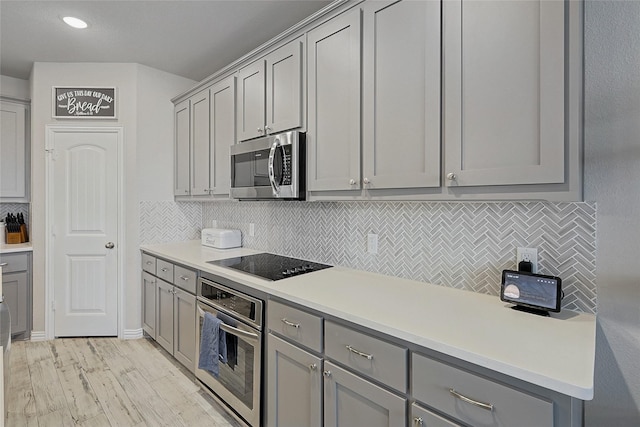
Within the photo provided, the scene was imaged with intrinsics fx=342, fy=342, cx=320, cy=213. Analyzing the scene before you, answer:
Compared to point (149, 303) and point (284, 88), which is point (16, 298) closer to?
point (149, 303)

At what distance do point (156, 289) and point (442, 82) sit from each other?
9.17 feet

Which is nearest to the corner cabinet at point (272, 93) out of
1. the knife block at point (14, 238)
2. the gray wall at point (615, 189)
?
the gray wall at point (615, 189)

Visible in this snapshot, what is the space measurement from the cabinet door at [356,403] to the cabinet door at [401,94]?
846 mm

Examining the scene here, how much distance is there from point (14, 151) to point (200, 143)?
2045 mm

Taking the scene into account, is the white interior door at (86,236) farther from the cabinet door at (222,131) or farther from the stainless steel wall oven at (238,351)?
the stainless steel wall oven at (238,351)

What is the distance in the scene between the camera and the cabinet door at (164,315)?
2762 mm

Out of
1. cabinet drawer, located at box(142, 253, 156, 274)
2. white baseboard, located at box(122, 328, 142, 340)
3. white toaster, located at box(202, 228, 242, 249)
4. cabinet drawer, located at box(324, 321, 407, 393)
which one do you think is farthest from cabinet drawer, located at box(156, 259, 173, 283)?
cabinet drawer, located at box(324, 321, 407, 393)

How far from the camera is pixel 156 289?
3.01 metres

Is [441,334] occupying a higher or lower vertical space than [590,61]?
lower

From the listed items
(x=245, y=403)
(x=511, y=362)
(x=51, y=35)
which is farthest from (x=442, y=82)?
(x=51, y=35)

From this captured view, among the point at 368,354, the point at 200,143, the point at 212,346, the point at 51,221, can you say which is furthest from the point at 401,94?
the point at 51,221

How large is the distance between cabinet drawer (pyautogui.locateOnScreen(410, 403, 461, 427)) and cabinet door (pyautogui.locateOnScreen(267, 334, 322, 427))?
46 centimetres

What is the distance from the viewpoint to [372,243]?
2090 millimetres

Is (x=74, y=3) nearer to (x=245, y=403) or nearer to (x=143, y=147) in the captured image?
(x=143, y=147)
